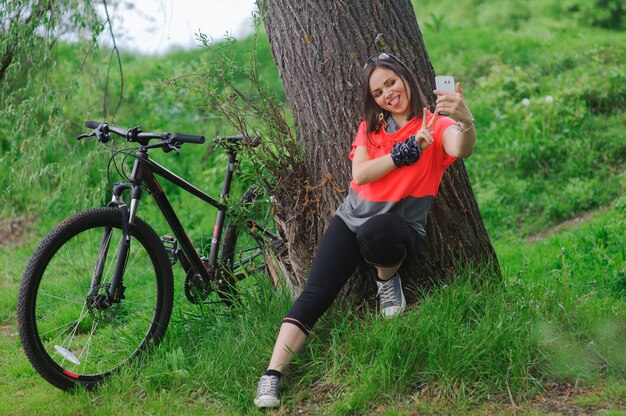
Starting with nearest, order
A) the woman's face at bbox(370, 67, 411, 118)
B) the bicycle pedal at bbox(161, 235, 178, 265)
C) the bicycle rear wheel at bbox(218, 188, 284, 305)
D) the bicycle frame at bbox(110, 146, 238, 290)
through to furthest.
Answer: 1. the woman's face at bbox(370, 67, 411, 118)
2. the bicycle frame at bbox(110, 146, 238, 290)
3. the bicycle pedal at bbox(161, 235, 178, 265)
4. the bicycle rear wheel at bbox(218, 188, 284, 305)

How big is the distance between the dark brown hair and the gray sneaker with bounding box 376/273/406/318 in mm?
701

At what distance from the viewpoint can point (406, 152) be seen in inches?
133

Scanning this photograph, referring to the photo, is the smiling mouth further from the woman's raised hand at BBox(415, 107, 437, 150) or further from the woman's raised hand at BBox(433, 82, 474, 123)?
the woman's raised hand at BBox(433, 82, 474, 123)

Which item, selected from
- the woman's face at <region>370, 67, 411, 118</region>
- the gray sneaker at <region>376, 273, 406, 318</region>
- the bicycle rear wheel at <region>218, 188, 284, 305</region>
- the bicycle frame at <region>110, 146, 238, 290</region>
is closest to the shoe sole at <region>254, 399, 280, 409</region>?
the gray sneaker at <region>376, 273, 406, 318</region>

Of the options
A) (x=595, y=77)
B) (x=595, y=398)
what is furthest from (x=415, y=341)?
(x=595, y=77)

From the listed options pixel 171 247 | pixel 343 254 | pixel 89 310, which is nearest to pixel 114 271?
pixel 89 310

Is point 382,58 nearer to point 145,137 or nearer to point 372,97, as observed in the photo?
point 372,97

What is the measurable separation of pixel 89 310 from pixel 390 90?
1.67 meters

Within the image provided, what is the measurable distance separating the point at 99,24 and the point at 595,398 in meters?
3.36

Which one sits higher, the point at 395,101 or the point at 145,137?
the point at 145,137

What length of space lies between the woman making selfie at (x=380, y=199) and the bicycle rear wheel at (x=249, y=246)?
0.60 meters

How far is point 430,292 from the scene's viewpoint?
3809 millimetres

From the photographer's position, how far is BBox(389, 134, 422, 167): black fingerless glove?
133 inches

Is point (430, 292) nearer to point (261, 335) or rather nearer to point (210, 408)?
point (261, 335)
